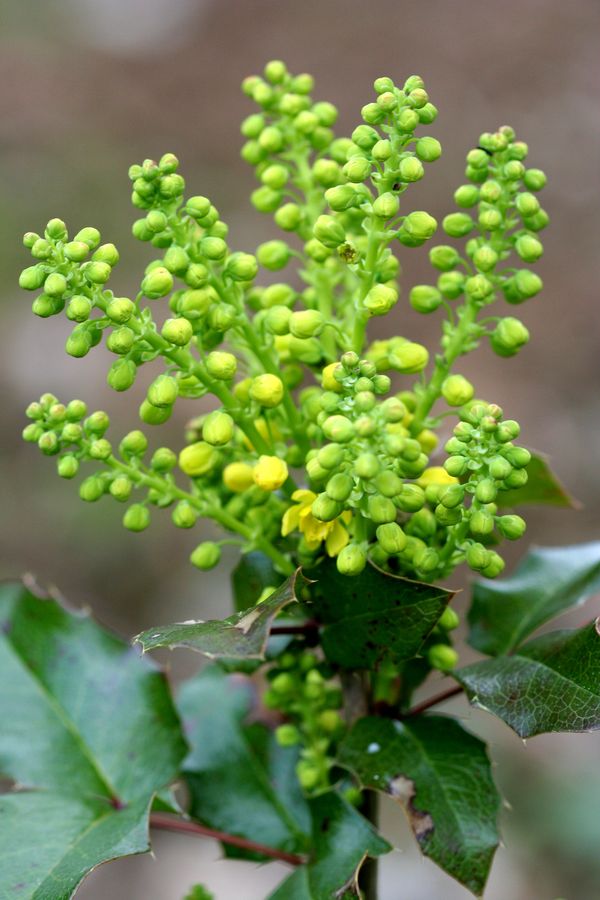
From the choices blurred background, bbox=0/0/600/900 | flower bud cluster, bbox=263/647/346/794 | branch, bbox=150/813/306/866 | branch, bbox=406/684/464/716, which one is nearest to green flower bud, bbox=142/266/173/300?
flower bud cluster, bbox=263/647/346/794

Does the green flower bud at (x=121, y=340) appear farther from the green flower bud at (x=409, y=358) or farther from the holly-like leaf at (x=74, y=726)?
the holly-like leaf at (x=74, y=726)

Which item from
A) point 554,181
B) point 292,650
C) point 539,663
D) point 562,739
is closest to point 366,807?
point 292,650

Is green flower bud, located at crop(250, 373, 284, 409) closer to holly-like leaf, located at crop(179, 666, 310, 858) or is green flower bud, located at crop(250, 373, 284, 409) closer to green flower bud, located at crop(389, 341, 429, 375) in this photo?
green flower bud, located at crop(389, 341, 429, 375)

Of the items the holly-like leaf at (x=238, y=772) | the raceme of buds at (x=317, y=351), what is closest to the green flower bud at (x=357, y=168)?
the raceme of buds at (x=317, y=351)

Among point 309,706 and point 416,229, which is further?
point 309,706

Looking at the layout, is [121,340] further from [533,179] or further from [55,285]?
[533,179]

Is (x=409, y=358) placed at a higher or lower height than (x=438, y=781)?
higher

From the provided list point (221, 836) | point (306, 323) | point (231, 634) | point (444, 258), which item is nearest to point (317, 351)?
point (306, 323)
